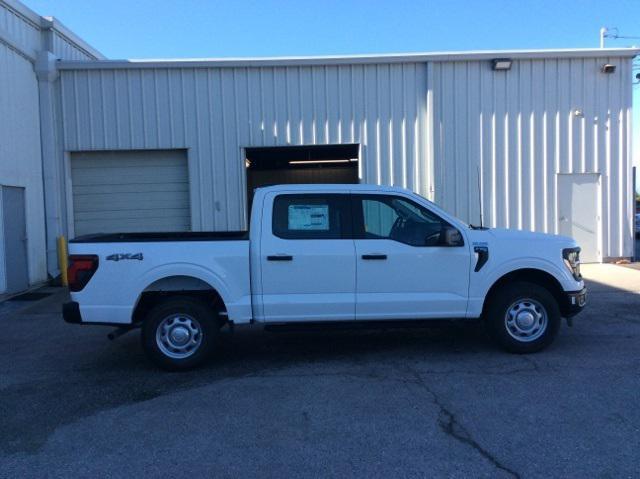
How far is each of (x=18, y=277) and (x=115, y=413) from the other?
8395mm

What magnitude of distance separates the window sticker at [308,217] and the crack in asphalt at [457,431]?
2032mm

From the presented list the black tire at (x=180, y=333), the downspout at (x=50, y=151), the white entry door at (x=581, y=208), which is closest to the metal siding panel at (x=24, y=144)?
the downspout at (x=50, y=151)

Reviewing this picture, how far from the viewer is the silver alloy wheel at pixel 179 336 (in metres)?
6.14

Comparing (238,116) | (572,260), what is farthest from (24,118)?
(572,260)

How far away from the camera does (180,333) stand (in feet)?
20.1

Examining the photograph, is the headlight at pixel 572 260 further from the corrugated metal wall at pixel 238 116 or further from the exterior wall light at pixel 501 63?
the exterior wall light at pixel 501 63

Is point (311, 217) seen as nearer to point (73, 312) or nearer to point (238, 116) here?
point (73, 312)

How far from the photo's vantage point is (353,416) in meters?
4.77

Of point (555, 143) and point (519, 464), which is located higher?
point (555, 143)

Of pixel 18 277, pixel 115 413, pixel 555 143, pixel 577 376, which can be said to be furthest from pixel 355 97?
pixel 115 413

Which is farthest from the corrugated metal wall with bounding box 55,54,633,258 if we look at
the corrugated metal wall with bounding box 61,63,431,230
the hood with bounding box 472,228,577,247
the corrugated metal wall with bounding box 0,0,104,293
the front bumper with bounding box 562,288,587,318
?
the front bumper with bounding box 562,288,587,318

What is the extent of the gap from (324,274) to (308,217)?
26.2 inches

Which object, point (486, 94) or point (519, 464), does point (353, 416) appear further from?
point (486, 94)

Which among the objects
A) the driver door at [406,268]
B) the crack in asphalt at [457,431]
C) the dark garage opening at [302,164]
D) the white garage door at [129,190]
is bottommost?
the crack in asphalt at [457,431]
